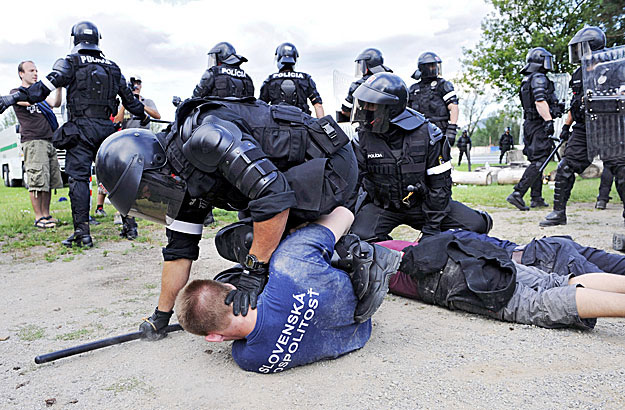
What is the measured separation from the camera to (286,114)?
2664 millimetres

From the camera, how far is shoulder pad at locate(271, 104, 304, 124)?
8.66 feet

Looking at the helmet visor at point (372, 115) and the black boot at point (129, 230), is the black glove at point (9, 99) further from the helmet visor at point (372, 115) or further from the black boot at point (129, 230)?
the helmet visor at point (372, 115)

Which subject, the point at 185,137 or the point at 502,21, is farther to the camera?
the point at 502,21

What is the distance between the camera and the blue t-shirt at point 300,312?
2.28 metres

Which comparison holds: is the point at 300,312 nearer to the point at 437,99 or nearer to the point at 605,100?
the point at 605,100

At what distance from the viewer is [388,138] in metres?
4.03

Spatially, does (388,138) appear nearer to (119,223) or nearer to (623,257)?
(623,257)

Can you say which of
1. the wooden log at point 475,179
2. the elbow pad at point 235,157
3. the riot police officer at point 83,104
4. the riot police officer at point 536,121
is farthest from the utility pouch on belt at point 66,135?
the wooden log at point 475,179

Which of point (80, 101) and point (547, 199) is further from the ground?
point (80, 101)

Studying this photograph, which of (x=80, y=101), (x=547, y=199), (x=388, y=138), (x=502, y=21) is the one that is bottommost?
(x=547, y=199)

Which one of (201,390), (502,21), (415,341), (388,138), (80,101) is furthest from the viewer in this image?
(502,21)

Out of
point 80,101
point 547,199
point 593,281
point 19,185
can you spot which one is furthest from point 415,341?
point 19,185

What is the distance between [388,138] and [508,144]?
21.4m

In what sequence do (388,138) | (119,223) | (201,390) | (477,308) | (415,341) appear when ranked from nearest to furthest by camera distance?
(201,390), (415,341), (477,308), (388,138), (119,223)
